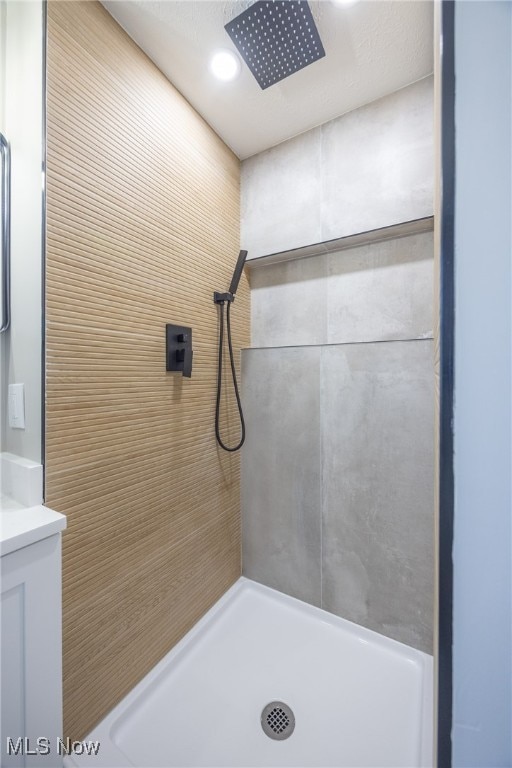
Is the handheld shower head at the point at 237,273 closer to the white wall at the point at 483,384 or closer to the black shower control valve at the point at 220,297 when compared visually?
the black shower control valve at the point at 220,297

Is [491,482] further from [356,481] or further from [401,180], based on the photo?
[401,180]

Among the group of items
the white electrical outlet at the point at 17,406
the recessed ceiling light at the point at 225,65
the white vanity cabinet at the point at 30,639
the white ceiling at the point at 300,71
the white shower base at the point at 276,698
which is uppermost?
the white ceiling at the point at 300,71

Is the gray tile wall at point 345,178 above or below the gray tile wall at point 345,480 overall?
above

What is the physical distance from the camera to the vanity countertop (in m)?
0.69

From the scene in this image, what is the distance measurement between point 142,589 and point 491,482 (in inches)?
50.4

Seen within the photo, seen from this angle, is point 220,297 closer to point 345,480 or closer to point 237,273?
point 237,273

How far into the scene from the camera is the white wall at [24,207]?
0.89 meters

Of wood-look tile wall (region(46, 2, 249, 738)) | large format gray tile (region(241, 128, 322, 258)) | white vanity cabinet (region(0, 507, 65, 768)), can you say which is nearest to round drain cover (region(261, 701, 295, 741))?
wood-look tile wall (region(46, 2, 249, 738))

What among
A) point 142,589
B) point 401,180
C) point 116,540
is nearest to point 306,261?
point 401,180

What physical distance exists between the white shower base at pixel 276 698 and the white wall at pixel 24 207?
982mm

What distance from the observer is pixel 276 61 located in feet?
3.72

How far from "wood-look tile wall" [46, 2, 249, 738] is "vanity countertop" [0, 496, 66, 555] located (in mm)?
74

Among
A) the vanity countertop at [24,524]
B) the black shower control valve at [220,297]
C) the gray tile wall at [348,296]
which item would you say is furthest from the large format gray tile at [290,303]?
the vanity countertop at [24,524]

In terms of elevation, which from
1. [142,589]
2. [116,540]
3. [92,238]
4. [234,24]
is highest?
[234,24]
